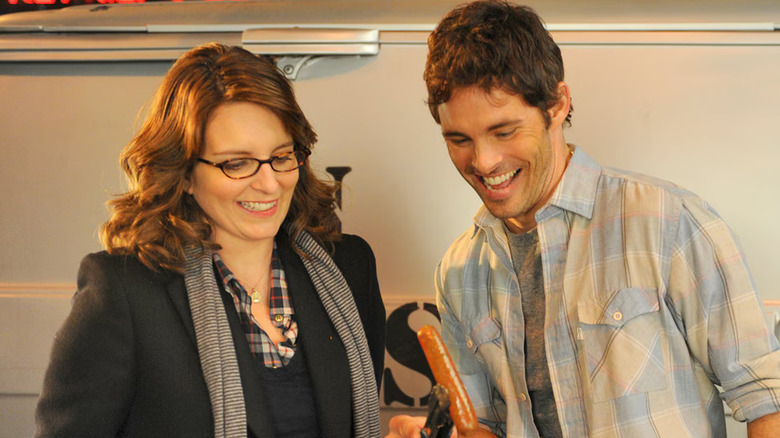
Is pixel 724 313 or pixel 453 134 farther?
pixel 453 134

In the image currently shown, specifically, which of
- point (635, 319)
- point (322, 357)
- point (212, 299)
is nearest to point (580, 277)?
point (635, 319)

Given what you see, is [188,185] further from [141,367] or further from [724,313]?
[724,313]

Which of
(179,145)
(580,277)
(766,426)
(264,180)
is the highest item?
(179,145)

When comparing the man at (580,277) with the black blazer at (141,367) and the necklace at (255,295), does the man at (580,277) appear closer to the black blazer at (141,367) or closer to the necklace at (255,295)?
the black blazer at (141,367)

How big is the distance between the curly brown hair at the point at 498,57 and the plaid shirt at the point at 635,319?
22 cm

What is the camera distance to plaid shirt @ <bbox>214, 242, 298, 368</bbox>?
189 centimetres

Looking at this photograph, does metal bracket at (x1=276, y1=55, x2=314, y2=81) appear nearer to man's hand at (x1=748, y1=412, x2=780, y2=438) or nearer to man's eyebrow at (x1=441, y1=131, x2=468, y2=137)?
man's eyebrow at (x1=441, y1=131, x2=468, y2=137)

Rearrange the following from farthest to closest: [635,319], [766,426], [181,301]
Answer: [181,301]
[635,319]
[766,426]

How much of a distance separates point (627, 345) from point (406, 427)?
55 centimetres

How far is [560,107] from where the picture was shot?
5.87 feet

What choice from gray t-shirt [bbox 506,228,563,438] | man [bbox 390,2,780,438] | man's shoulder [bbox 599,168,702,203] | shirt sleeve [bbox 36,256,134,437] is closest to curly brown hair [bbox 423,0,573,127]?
man [bbox 390,2,780,438]

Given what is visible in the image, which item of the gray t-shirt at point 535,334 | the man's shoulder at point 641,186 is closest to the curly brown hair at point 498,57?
the man's shoulder at point 641,186

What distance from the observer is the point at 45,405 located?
1.72 m

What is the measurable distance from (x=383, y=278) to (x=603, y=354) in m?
1.09
